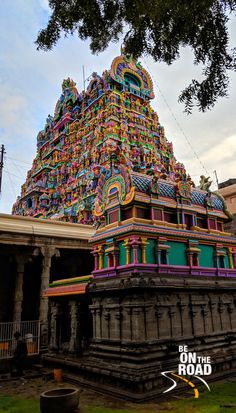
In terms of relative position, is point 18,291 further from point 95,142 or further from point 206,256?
point 95,142

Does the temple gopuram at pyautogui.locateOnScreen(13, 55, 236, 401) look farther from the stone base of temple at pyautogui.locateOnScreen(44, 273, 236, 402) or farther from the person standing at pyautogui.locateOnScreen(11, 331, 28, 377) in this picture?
the person standing at pyautogui.locateOnScreen(11, 331, 28, 377)

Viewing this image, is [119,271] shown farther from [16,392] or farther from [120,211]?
[16,392]

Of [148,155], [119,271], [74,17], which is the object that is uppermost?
[148,155]

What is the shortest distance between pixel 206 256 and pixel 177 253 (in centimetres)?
165

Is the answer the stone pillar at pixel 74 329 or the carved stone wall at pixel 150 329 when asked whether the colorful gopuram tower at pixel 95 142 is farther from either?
the carved stone wall at pixel 150 329

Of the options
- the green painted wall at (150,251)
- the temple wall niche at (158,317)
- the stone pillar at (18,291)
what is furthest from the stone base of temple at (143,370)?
the stone pillar at (18,291)

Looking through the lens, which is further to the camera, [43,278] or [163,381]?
[43,278]

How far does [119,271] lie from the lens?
36.6ft

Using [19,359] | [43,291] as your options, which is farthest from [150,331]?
[43,291]

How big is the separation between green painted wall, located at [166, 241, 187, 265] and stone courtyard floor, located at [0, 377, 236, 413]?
4086 mm

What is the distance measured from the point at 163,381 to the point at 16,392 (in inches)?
195

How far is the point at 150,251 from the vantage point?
11.0 meters

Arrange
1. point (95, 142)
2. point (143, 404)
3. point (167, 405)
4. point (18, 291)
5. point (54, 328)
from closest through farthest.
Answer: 1. point (167, 405)
2. point (143, 404)
3. point (54, 328)
4. point (18, 291)
5. point (95, 142)

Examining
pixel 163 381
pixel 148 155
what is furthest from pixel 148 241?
pixel 148 155
